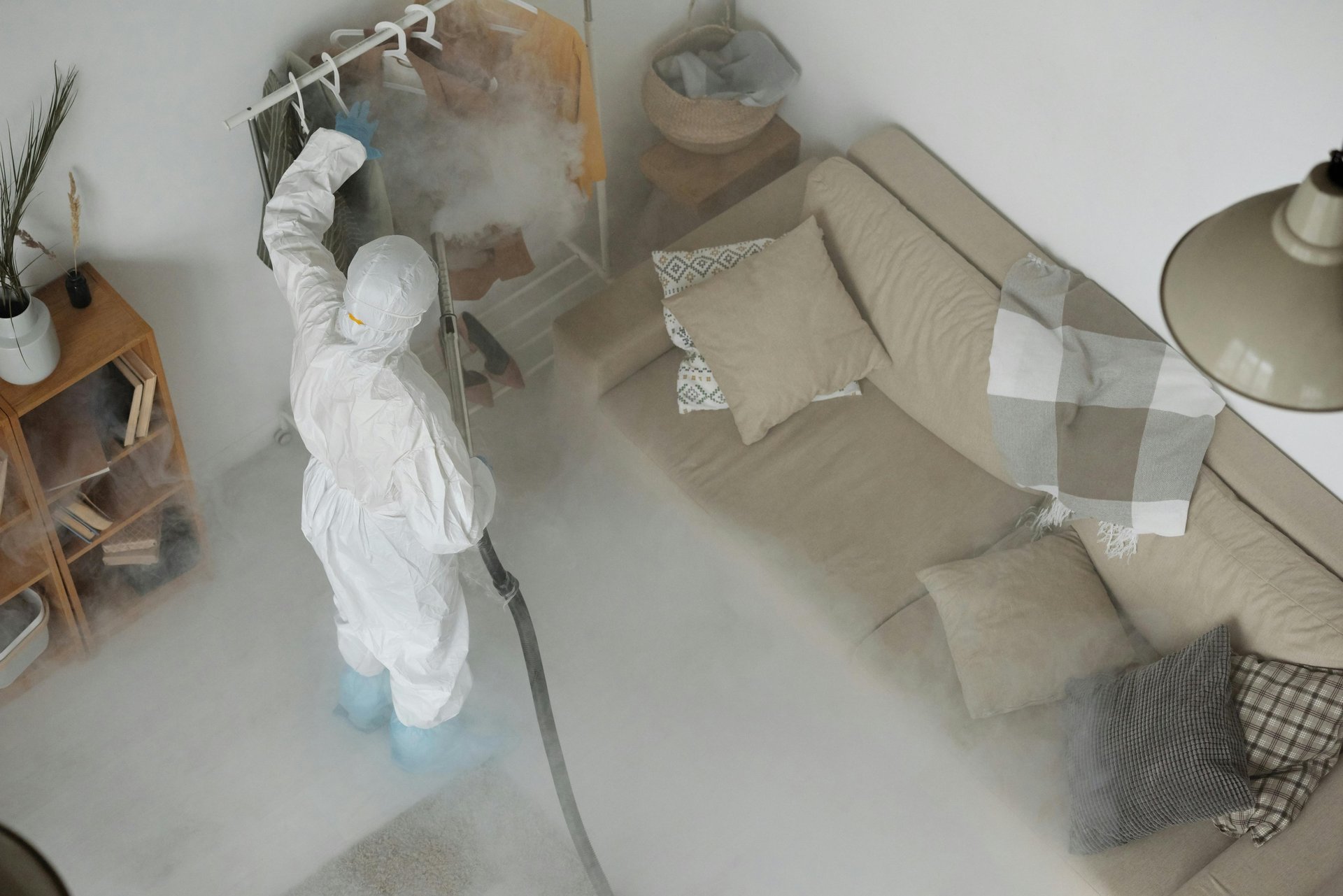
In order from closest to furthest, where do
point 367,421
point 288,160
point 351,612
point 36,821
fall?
1. point 367,421
2. point 288,160
3. point 351,612
4. point 36,821

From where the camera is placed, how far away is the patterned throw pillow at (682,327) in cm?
254

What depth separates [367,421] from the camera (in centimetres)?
178

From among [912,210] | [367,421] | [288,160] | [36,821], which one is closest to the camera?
[367,421]

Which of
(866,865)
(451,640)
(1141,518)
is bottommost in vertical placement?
(866,865)

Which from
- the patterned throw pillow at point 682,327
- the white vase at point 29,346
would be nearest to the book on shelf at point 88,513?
the white vase at point 29,346

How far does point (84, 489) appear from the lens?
2.30 m

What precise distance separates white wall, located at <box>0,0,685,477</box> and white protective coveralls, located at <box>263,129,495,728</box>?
30 cm

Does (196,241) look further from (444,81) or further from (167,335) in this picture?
(444,81)

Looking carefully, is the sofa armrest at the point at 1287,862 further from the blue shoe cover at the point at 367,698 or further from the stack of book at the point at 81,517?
the stack of book at the point at 81,517

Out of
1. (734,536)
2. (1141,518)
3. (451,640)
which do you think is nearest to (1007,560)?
(1141,518)

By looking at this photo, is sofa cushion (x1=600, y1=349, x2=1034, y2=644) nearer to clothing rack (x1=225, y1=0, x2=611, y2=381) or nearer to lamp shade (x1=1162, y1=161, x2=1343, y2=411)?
clothing rack (x1=225, y1=0, x2=611, y2=381)

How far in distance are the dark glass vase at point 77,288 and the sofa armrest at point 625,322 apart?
0.98 metres

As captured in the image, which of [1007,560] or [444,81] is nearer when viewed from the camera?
[444,81]

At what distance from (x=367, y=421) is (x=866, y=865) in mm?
1436
